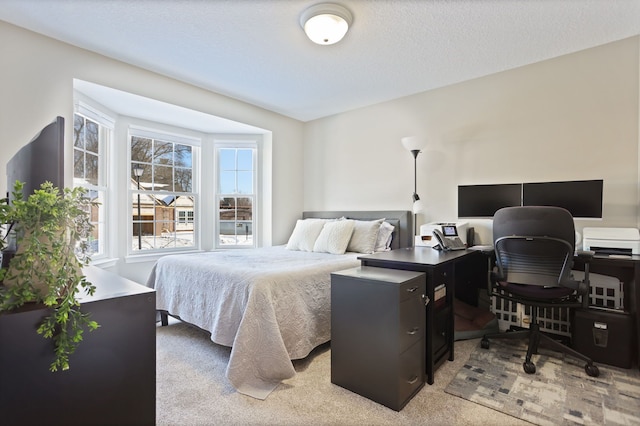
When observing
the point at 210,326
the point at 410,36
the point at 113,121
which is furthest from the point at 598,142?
the point at 113,121

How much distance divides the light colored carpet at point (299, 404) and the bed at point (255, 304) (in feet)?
0.39

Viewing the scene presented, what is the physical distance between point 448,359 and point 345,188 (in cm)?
253

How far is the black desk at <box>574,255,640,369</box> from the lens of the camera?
7.09 ft

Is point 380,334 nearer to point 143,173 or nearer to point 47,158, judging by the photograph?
point 47,158

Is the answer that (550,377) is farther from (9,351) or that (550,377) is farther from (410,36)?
(9,351)

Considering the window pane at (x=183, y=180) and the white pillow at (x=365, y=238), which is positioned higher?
the window pane at (x=183, y=180)

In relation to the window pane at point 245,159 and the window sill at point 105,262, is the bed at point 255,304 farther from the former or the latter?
the window pane at point 245,159

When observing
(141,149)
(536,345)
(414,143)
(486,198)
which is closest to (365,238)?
(414,143)

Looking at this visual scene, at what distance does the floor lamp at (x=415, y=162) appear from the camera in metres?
3.40

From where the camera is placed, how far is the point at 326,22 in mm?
2172

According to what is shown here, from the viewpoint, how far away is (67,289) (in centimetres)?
106

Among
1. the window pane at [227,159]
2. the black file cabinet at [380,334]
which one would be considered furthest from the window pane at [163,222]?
the black file cabinet at [380,334]

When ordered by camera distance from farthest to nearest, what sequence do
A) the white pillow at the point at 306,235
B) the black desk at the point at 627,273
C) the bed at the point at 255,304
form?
1. the white pillow at the point at 306,235
2. the black desk at the point at 627,273
3. the bed at the point at 255,304

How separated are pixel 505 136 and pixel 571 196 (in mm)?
856
